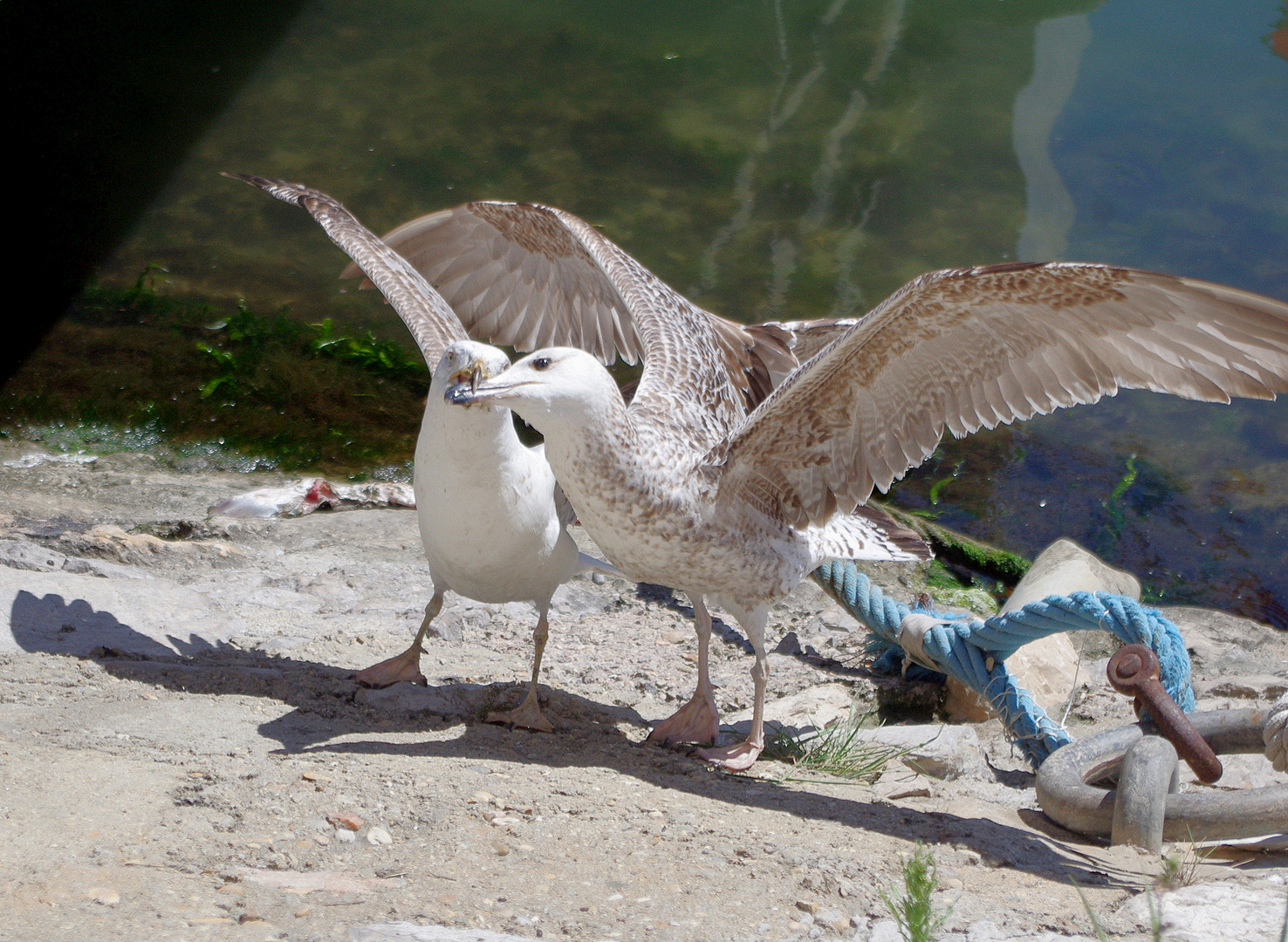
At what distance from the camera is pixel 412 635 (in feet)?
15.0

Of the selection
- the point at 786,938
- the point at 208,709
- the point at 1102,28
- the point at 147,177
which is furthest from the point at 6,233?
the point at 1102,28

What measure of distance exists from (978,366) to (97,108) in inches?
353

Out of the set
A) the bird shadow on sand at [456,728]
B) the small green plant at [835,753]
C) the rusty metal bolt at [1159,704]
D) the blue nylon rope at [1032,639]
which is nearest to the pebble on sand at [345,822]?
the bird shadow on sand at [456,728]

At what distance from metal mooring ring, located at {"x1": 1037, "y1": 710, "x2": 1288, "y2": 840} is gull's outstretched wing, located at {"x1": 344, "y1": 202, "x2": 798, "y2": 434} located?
6.58 feet

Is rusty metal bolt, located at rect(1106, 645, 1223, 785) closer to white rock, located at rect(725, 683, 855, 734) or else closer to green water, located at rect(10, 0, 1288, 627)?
white rock, located at rect(725, 683, 855, 734)

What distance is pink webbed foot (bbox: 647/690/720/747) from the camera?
12.8 ft

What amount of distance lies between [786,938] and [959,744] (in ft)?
6.24

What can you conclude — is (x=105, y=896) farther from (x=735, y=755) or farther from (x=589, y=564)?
(x=589, y=564)

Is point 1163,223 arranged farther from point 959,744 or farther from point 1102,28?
point 959,744

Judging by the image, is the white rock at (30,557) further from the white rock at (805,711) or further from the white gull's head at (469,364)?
the white rock at (805,711)

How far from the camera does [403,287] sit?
449 cm

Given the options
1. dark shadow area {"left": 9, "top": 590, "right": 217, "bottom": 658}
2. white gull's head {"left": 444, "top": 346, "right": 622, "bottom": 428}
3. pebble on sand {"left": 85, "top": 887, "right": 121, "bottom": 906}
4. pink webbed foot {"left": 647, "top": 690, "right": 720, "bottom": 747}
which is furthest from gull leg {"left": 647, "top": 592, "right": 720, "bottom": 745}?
pebble on sand {"left": 85, "top": 887, "right": 121, "bottom": 906}

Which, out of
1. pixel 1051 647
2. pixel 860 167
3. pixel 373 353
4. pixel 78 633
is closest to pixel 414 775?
pixel 78 633

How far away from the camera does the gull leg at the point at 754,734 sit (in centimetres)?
374
